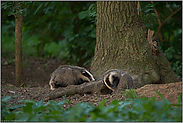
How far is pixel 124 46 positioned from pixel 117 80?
901mm

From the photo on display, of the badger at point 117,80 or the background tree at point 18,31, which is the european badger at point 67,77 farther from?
the background tree at point 18,31

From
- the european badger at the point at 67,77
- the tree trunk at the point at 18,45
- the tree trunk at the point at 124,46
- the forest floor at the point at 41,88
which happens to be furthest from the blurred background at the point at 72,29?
the european badger at the point at 67,77

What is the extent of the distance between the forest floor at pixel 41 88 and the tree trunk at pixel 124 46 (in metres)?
0.85

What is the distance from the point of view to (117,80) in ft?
12.1

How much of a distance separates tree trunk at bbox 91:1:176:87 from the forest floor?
0.85 m

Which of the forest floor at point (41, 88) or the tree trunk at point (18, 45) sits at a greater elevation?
the tree trunk at point (18, 45)

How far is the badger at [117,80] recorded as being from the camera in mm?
3670

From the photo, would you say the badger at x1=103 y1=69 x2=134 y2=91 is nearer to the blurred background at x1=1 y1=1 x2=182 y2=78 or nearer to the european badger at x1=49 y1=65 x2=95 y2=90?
the european badger at x1=49 y1=65 x2=95 y2=90

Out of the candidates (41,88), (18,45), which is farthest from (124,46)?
(18,45)

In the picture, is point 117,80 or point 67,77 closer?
point 117,80

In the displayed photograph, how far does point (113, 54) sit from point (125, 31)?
0.55m

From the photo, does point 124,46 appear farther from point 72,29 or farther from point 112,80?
point 72,29

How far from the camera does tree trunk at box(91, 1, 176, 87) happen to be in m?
4.16

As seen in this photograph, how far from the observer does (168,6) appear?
6516mm
